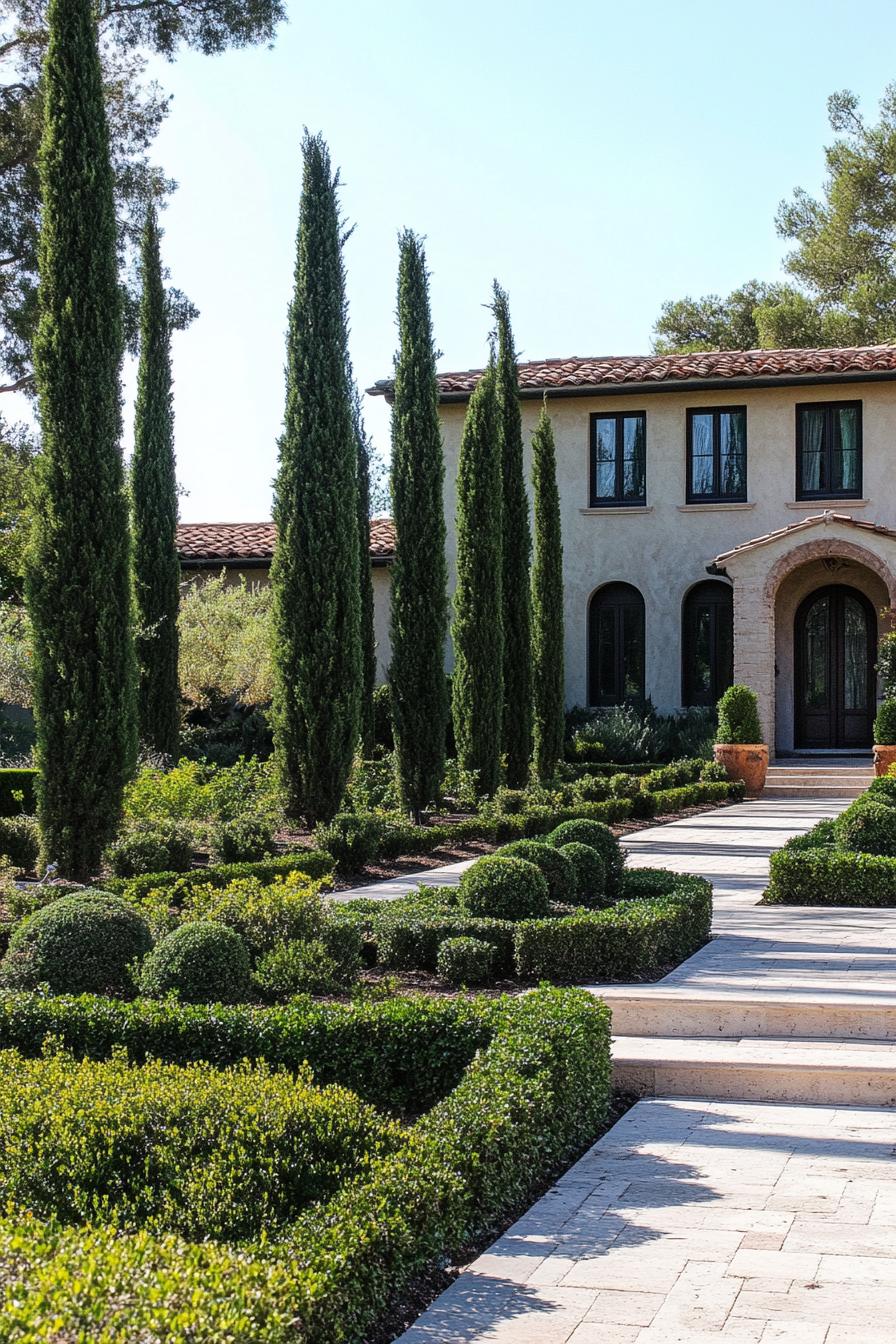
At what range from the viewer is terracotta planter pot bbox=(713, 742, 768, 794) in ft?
73.3

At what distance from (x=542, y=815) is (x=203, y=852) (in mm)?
4395

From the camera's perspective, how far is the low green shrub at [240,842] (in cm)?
1222

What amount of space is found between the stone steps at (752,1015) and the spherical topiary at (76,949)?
2.60 m

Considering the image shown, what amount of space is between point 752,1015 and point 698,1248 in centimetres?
283

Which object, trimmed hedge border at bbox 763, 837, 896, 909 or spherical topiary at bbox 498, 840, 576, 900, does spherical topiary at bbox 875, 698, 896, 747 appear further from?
spherical topiary at bbox 498, 840, 576, 900

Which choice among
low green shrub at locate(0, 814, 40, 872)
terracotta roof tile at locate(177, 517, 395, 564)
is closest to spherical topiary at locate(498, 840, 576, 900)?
low green shrub at locate(0, 814, 40, 872)

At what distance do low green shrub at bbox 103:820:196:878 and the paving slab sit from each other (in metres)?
6.60

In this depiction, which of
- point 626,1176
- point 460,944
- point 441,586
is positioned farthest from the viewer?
point 441,586

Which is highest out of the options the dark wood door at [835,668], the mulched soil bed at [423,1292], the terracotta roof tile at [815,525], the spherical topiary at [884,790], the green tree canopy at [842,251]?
the green tree canopy at [842,251]

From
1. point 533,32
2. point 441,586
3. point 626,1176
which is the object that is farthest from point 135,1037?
point 441,586

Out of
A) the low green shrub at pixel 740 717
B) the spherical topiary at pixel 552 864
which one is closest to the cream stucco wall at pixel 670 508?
the low green shrub at pixel 740 717

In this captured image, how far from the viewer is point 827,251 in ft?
121

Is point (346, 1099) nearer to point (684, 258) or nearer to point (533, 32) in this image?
point (533, 32)

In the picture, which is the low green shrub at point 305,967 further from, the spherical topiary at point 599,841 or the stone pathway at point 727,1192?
the spherical topiary at point 599,841
